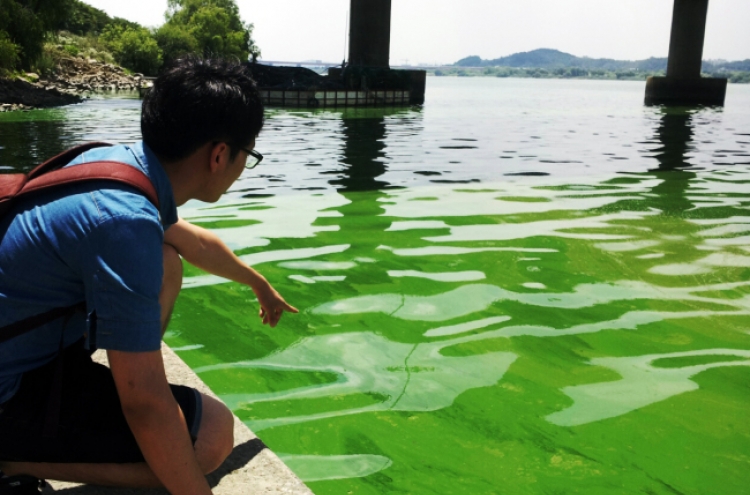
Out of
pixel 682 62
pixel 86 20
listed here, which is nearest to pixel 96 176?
pixel 682 62

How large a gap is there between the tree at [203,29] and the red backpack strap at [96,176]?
89.7 metres

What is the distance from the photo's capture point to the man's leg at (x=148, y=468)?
7.10ft

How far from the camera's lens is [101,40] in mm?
87625

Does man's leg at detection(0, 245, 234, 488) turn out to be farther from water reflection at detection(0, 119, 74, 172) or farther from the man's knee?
water reflection at detection(0, 119, 74, 172)

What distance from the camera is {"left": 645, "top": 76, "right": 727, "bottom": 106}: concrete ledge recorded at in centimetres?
5297

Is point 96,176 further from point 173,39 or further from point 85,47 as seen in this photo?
point 173,39

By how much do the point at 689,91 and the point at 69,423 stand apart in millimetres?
57375

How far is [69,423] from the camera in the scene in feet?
6.78

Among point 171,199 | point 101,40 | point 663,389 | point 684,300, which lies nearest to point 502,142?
point 684,300

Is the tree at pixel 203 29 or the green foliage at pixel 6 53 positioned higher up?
the tree at pixel 203 29

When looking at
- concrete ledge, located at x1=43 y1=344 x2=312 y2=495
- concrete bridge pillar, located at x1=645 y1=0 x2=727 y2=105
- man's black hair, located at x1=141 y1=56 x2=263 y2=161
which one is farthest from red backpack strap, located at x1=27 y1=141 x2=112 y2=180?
concrete bridge pillar, located at x1=645 y1=0 x2=727 y2=105

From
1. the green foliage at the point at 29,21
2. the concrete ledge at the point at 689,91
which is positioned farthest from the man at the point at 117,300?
the concrete ledge at the point at 689,91

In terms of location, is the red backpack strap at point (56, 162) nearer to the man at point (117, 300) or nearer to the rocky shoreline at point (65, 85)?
the man at point (117, 300)

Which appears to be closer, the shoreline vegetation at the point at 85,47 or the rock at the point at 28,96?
the rock at the point at 28,96
